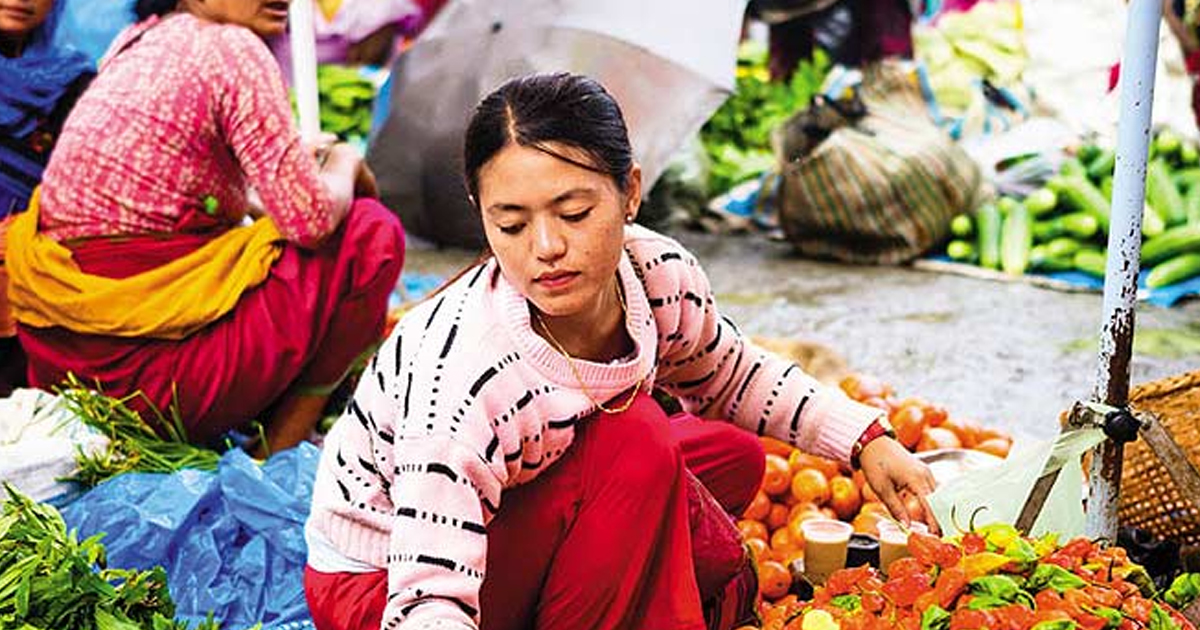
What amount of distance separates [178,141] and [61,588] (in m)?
1.26

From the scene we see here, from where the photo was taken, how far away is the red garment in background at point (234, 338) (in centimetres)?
287

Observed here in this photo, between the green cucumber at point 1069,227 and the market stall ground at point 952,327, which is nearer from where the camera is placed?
the market stall ground at point 952,327

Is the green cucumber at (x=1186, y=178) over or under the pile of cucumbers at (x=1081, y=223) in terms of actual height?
over

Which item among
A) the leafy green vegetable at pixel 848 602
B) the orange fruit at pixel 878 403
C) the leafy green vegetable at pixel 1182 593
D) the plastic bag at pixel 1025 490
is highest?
the plastic bag at pixel 1025 490

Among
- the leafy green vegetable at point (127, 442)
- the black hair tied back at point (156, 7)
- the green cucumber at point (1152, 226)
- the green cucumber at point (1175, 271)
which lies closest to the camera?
the leafy green vegetable at point (127, 442)

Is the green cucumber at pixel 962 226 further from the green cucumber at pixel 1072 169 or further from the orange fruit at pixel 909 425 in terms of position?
the orange fruit at pixel 909 425

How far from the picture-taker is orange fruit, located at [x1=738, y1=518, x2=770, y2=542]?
2699mm

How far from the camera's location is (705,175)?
6.68 m

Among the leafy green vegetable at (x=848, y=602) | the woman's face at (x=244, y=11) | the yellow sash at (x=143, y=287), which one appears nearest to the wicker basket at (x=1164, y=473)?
the leafy green vegetable at (x=848, y=602)

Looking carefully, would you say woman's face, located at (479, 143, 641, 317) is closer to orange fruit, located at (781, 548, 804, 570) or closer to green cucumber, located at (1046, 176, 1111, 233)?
orange fruit, located at (781, 548, 804, 570)

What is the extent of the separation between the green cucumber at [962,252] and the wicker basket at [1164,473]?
3.37 m

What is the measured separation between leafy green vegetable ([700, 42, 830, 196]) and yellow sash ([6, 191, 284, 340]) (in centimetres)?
439

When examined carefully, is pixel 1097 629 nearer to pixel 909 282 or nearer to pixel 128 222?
pixel 128 222

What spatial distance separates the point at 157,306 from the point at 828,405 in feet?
4.96
